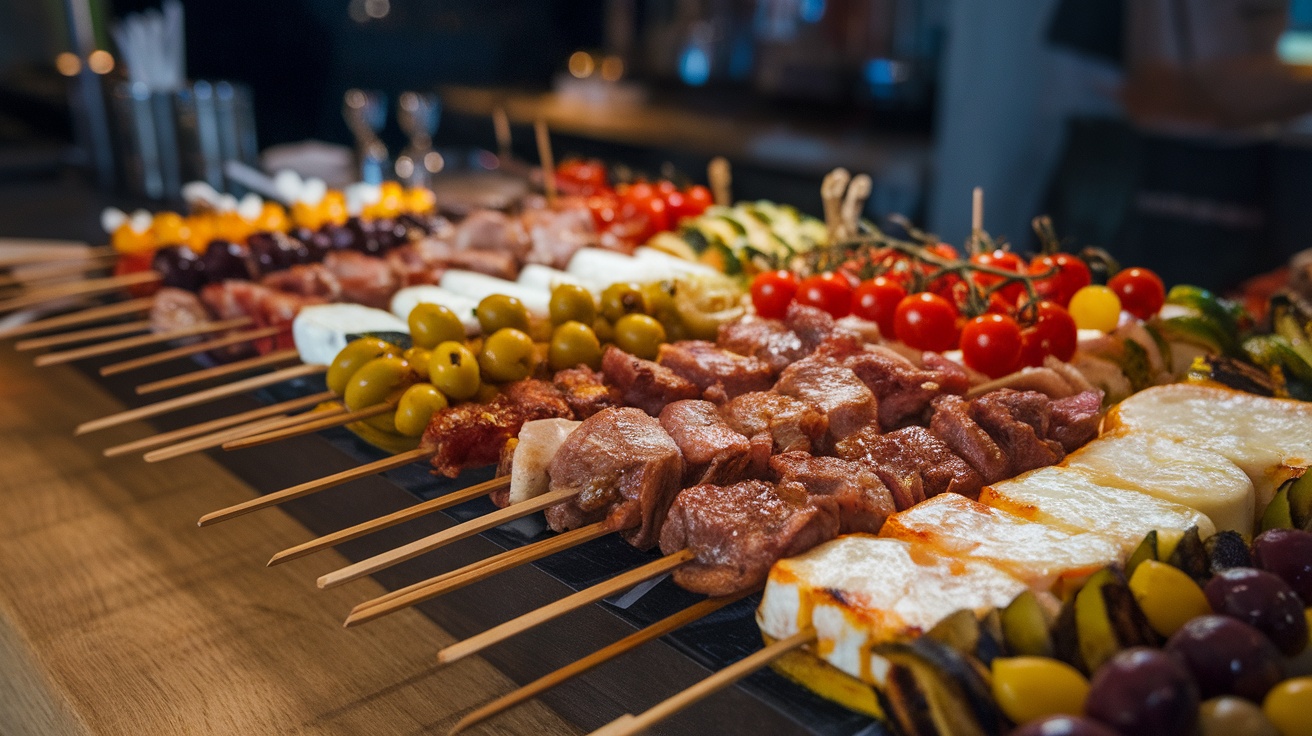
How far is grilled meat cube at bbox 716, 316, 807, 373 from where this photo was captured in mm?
2412

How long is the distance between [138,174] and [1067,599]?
17.3ft

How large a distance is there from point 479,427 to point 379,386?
288 mm

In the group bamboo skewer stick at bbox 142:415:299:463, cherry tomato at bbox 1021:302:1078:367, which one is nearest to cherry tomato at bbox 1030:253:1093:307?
cherry tomato at bbox 1021:302:1078:367

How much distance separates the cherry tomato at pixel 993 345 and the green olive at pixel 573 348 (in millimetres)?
889

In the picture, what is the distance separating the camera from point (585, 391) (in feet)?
7.32

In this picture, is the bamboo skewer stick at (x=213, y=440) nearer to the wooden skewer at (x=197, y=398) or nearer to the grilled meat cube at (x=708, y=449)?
the wooden skewer at (x=197, y=398)

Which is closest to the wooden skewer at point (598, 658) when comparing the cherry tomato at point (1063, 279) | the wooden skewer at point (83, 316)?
the cherry tomato at point (1063, 279)

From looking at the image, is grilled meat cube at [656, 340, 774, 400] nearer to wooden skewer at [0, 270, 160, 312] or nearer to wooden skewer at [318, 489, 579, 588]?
wooden skewer at [318, 489, 579, 588]

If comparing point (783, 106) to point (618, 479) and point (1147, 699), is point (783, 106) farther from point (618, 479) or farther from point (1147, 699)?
point (1147, 699)

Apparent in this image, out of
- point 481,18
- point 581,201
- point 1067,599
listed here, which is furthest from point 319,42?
point 1067,599

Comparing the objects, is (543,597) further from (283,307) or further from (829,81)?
(829,81)

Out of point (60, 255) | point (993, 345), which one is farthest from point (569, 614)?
point (60, 255)

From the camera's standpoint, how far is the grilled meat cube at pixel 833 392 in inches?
80.7

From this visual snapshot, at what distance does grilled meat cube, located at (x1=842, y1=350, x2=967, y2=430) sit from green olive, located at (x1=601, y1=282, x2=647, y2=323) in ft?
2.03
